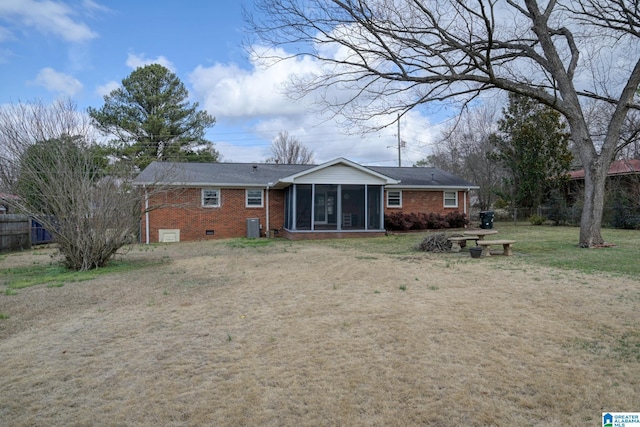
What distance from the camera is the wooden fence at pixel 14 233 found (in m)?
15.1

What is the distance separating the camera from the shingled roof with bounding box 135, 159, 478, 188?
18.0 meters

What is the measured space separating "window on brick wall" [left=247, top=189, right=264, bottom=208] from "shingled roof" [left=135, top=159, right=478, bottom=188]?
461mm

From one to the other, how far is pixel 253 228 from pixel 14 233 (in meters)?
8.72

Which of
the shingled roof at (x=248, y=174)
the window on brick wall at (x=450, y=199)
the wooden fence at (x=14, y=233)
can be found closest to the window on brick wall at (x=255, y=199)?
the shingled roof at (x=248, y=174)

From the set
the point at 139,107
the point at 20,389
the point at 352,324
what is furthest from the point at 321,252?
the point at 139,107

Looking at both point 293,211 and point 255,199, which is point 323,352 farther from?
point 255,199

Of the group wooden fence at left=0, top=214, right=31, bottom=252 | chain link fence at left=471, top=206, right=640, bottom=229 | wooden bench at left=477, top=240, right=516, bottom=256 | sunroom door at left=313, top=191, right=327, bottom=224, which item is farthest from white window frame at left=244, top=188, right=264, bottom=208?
chain link fence at left=471, top=206, right=640, bottom=229

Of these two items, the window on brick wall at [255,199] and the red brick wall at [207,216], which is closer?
the red brick wall at [207,216]

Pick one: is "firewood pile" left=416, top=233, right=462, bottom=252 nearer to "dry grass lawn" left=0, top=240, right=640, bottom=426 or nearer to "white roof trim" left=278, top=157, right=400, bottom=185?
"dry grass lawn" left=0, top=240, right=640, bottom=426

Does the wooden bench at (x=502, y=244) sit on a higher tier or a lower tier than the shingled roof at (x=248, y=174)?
lower

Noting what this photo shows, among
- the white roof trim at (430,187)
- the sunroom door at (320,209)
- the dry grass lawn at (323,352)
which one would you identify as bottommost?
the dry grass lawn at (323,352)

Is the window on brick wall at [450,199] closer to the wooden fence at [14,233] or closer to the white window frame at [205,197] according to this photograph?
the white window frame at [205,197]

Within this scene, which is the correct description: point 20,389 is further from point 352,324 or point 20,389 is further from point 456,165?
point 456,165

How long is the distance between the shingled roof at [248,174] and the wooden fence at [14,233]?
171 inches
